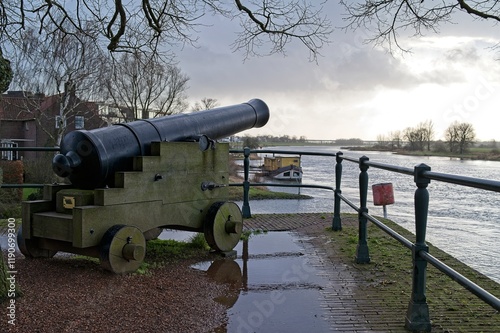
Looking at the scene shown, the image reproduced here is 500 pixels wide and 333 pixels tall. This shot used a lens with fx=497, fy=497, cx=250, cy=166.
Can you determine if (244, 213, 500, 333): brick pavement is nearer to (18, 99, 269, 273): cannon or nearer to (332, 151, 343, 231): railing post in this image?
(332, 151, 343, 231): railing post

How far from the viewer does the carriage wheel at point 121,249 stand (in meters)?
4.25

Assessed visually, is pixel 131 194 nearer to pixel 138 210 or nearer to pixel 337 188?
pixel 138 210

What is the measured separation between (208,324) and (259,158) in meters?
72.5

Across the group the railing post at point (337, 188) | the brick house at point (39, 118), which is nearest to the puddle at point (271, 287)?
the railing post at point (337, 188)

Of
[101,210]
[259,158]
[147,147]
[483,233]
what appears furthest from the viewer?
[259,158]

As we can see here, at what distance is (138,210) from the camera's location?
15.3 feet

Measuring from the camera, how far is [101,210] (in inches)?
170

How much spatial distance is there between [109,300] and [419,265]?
2241 millimetres

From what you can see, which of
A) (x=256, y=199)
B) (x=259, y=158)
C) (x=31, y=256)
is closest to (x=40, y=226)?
(x=31, y=256)

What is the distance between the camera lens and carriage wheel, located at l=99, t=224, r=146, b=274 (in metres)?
4.25

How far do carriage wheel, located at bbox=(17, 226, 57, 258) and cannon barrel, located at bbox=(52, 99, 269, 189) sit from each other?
71cm

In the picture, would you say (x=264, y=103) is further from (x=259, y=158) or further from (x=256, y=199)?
(x=259, y=158)

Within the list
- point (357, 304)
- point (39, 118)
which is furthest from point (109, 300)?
point (39, 118)

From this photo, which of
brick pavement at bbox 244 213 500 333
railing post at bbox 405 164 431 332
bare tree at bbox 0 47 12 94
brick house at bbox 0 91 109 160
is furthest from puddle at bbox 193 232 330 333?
brick house at bbox 0 91 109 160
